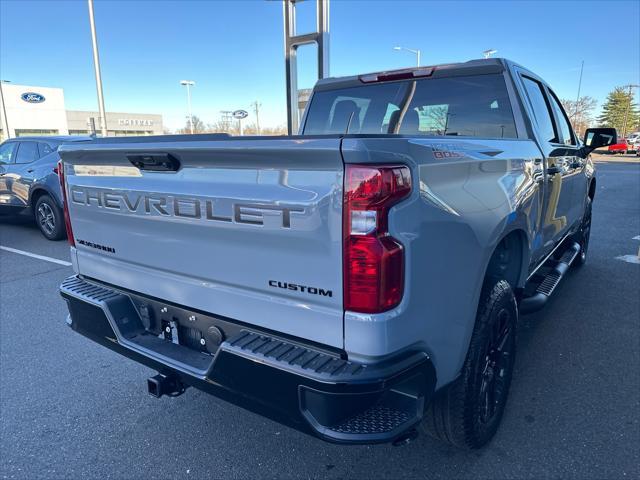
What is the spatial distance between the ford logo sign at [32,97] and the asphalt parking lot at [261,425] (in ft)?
189

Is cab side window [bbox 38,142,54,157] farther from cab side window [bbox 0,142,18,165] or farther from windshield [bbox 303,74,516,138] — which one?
windshield [bbox 303,74,516,138]

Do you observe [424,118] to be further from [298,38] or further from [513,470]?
[298,38]

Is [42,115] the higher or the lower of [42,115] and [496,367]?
the higher

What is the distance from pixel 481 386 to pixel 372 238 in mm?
1224

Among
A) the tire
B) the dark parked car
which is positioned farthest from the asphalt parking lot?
the dark parked car

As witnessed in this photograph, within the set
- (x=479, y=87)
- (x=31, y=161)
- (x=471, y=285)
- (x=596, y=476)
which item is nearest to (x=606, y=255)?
(x=479, y=87)

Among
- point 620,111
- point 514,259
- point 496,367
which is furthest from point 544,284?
point 620,111

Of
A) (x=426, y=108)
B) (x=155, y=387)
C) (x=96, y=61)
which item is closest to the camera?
(x=155, y=387)

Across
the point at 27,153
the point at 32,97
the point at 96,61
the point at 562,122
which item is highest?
the point at 32,97

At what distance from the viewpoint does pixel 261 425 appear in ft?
8.98

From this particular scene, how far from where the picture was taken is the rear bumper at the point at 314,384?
1595 millimetres

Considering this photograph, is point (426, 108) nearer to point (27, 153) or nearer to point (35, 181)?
point (35, 181)

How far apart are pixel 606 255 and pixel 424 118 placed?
469 cm

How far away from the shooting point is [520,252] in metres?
2.83
